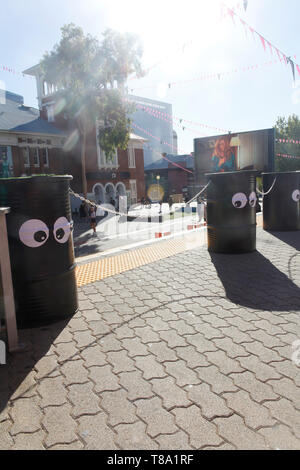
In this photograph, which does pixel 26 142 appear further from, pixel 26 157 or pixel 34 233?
pixel 34 233

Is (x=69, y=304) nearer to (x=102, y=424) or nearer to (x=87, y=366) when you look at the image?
(x=87, y=366)

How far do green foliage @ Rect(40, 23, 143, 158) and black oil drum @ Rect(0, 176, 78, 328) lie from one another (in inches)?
789

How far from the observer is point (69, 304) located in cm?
514

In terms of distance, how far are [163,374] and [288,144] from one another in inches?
2152

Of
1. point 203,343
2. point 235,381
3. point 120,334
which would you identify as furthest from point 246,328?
point 120,334

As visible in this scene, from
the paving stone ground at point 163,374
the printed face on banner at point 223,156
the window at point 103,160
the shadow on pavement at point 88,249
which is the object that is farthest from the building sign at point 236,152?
the paving stone ground at point 163,374

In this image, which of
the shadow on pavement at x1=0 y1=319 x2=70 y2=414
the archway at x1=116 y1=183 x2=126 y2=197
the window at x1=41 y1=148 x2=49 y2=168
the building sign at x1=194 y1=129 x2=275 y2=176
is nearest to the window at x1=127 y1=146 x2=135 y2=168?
A: the archway at x1=116 y1=183 x2=126 y2=197

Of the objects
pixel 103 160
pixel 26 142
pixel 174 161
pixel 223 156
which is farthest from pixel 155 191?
pixel 26 142

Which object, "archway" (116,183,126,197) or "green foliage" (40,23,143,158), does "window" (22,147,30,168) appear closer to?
"green foliage" (40,23,143,158)

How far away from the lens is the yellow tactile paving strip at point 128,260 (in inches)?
294

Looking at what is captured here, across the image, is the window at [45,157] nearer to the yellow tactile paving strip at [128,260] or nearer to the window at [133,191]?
the window at [133,191]

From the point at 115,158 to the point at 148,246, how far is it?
25.0 meters

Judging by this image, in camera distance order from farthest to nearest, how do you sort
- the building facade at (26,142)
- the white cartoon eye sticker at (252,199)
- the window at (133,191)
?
the window at (133,191) < the building facade at (26,142) < the white cartoon eye sticker at (252,199)

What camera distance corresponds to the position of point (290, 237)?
10609 millimetres
